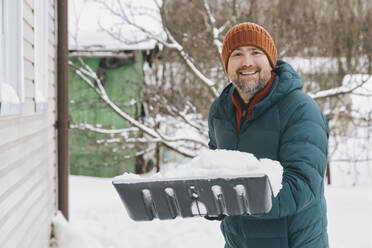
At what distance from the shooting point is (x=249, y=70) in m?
2.23

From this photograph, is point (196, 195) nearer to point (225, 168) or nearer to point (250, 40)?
point (225, 168)

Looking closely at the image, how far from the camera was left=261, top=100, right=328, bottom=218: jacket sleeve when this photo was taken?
5.87 ft

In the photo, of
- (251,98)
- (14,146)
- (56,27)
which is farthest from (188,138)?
(251,98)

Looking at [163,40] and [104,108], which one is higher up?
[163,40]

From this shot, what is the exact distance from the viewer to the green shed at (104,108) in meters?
11.9

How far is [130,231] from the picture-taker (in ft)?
21.4

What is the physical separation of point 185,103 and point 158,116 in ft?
2.52

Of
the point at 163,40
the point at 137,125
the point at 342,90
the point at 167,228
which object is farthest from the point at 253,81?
the point at 137,125

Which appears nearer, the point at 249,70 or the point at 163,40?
the point at 249,70

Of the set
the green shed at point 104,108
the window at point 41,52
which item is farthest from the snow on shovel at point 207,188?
the green shed at point 104,108

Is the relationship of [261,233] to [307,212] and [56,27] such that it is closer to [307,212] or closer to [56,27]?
[307,212]

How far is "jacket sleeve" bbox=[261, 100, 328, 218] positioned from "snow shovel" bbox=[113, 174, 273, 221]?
23 cm

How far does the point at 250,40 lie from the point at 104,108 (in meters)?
10.1

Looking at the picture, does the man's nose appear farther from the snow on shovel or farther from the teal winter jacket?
the snow on shovel
